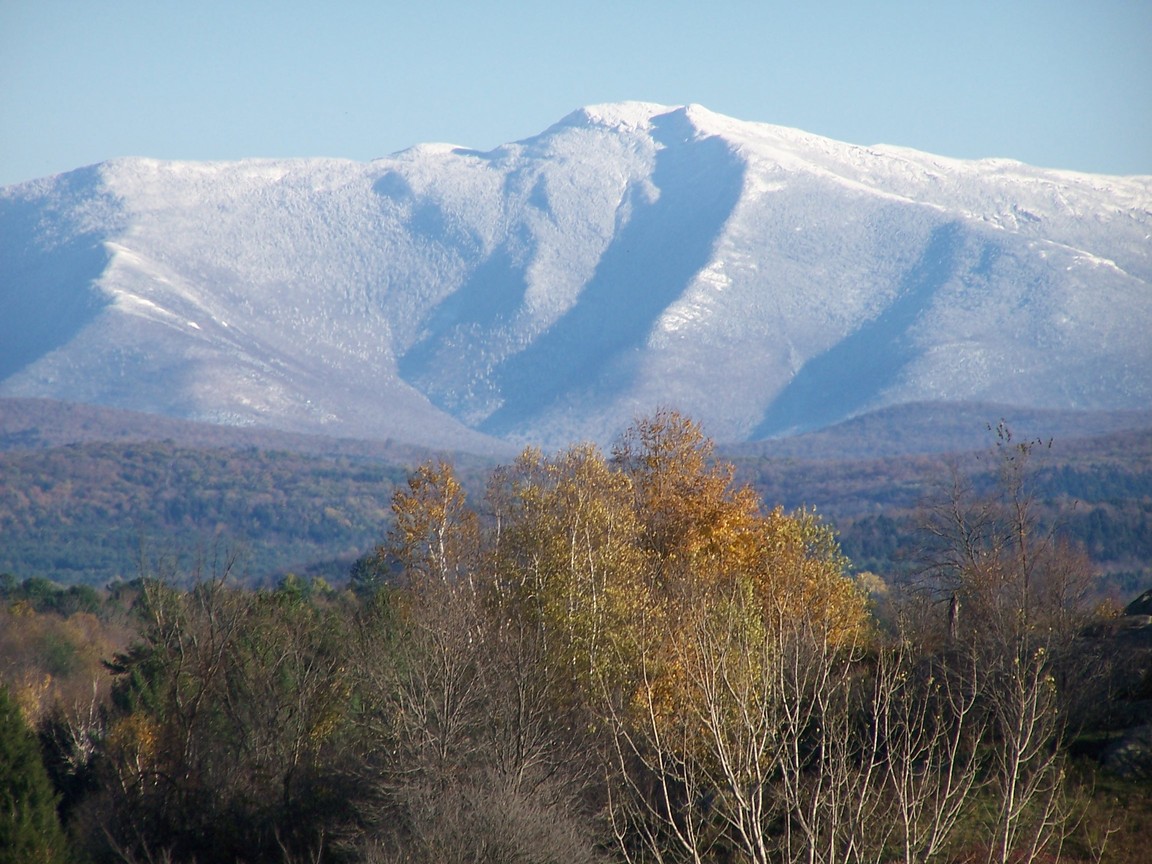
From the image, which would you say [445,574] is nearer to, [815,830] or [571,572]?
[571,572]

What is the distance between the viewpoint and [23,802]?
2381 cm

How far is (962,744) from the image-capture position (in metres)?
26.9

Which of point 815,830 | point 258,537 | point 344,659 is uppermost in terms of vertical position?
point 815,830

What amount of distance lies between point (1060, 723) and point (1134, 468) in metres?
146

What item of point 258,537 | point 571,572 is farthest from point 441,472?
point 258,537

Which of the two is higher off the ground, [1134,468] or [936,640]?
[936,640]

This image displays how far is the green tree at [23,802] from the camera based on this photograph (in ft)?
73.6

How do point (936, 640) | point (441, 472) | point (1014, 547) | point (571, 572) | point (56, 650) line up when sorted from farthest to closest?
point (56, 650), point (1014, 547), point (441, 472), point (936, 640), point (571, 572)

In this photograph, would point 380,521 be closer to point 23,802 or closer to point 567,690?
point 567,690

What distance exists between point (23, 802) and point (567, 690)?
12.6 metres

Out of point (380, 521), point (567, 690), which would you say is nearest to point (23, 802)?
point (567, 690)

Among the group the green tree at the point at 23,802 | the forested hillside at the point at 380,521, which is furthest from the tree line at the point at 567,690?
the forested hillside at the point at 380,521

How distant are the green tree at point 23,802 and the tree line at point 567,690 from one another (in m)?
0.59

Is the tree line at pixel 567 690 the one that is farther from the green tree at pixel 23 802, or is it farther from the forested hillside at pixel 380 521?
the forested hillside at pixel 380 521
